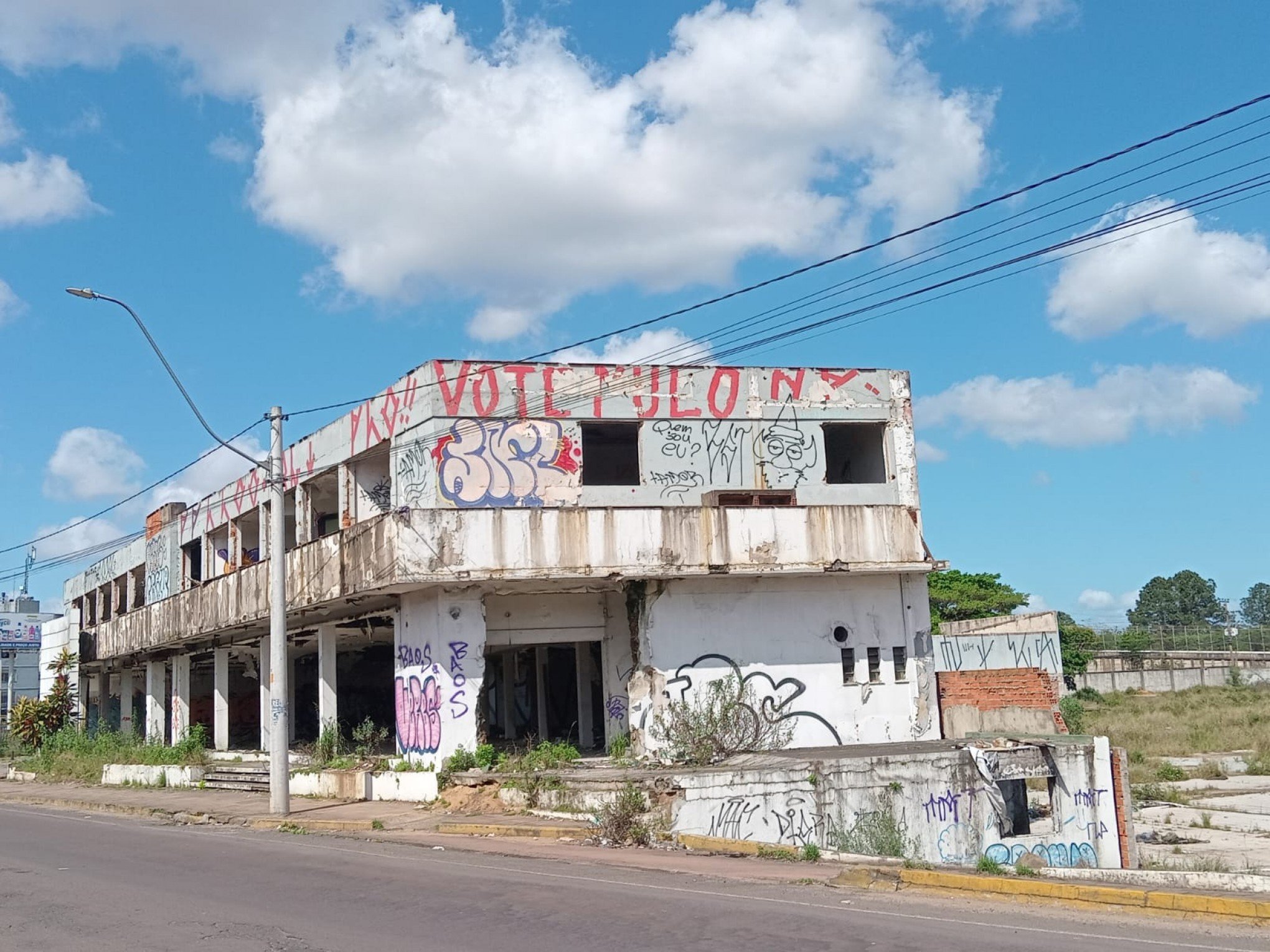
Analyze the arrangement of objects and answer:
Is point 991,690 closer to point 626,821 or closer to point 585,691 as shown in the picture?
point 585,691

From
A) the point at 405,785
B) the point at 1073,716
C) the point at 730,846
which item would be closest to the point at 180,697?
the point at 405,785

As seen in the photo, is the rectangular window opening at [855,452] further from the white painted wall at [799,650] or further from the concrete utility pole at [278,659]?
the concrete utility pole at [278,659]

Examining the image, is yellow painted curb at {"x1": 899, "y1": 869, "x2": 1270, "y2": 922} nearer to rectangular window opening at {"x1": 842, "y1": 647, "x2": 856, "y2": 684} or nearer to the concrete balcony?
the concrete balcony

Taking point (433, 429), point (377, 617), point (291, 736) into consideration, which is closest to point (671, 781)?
point (433, 429)

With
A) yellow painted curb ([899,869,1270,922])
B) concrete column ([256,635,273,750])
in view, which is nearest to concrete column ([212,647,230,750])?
concrete column ([256,635,273,750])

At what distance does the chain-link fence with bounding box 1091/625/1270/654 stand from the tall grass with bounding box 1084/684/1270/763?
46.3ft

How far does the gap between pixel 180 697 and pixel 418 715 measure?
56.2 feet

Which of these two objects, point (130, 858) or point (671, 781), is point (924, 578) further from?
point (130, 858)

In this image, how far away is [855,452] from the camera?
26.5m

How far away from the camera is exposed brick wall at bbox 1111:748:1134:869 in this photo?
61.8ft

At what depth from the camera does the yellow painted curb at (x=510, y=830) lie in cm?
1698

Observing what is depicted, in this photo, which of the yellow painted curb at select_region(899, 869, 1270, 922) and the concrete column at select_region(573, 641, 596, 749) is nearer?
the yellow painted curb at select_region(899, 869, 1270, 922)

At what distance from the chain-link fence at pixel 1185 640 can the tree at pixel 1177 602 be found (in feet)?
130

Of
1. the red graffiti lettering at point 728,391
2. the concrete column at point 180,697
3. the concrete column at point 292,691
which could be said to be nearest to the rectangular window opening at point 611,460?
the red graffiti lettering at point 728,391
